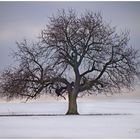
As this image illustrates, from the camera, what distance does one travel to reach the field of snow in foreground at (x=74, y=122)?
25.0ft

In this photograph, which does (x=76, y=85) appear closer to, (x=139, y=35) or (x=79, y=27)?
(x=79, y=27)

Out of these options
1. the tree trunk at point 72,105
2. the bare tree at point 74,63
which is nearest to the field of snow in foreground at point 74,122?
the tree trunk at point 72,105

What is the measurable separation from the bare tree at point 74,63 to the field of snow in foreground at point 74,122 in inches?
16.1

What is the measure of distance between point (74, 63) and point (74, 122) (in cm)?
166

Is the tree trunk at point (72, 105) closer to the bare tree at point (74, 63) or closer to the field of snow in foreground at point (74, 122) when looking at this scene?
the bare tree at point (74, 63)

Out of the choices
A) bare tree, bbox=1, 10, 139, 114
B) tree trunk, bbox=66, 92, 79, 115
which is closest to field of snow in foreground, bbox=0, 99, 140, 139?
tree trunk, bbox=66, 92, 79, 115

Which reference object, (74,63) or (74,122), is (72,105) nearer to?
(74,63)

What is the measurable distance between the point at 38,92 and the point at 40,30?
69.2 inches

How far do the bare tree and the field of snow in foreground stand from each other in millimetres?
408

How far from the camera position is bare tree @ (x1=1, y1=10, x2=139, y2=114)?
951 cm

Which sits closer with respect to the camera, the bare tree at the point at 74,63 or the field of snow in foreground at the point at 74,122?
the field of snow in foreground at the point at 74,122

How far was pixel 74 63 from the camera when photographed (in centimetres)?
988

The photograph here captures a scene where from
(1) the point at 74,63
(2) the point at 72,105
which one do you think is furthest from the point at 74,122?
(1) the point at 74,63

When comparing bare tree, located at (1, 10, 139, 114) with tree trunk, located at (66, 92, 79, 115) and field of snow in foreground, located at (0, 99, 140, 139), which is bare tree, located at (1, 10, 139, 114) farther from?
field of snow in foreground, located at (0, 99, 140, 139)
